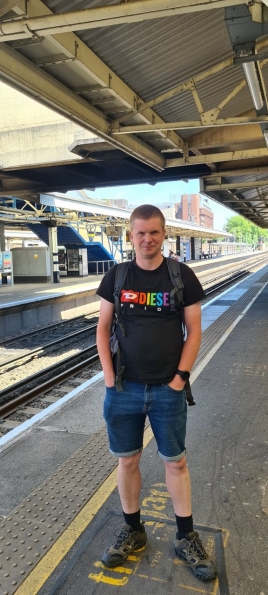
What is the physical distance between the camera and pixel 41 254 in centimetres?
2511

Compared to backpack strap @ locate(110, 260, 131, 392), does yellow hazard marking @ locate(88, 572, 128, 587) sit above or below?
below

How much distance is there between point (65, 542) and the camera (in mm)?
2789

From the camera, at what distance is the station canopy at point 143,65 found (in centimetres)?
363

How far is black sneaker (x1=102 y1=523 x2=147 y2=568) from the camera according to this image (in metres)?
2.55

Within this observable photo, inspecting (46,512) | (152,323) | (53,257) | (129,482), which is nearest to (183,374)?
(152,323)

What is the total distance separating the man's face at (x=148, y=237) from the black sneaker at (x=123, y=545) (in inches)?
67.6

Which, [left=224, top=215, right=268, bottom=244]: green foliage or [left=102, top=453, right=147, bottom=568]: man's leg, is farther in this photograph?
[left=224, top=215, right=268, bottom=244]: green foliage

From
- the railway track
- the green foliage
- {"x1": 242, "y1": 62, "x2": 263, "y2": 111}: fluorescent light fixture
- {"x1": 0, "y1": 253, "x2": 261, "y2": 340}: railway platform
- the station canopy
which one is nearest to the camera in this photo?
the station canopy

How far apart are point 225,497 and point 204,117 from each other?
5.21 meters

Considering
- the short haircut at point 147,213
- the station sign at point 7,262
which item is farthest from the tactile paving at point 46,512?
the station sign at point 7,262

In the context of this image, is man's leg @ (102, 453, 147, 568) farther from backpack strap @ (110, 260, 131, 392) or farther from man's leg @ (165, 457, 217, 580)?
backpack strap @ (110, 260, 131, 392)

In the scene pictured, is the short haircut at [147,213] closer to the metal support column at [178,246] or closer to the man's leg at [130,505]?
the man's leg at [130,505]

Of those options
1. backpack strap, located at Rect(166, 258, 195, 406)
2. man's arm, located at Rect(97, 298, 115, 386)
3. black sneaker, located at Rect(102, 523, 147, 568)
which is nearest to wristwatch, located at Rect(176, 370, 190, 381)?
backpack strap, located at Rect(166, 258, 195, 406)

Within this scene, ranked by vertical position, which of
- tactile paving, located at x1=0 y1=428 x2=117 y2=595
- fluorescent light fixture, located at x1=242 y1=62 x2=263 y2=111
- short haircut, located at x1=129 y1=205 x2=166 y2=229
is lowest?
tactile paving, located at x1=0 y1=428 x2=117 y2=595
